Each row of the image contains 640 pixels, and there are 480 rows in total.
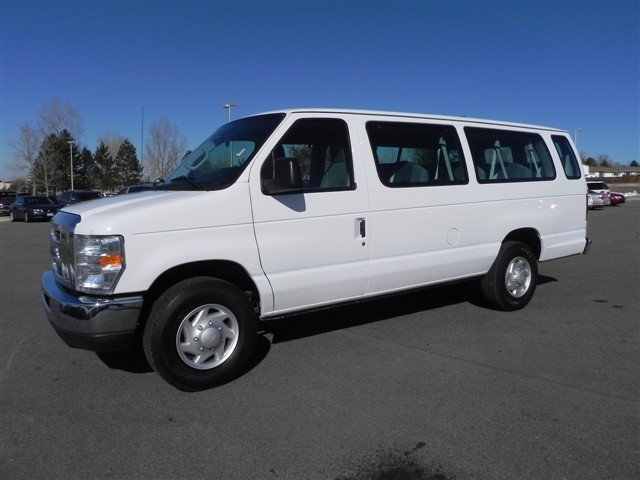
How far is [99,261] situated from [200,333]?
2.96 ft

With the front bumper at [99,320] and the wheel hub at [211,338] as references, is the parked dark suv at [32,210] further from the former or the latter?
the wheel hub at [211,338]

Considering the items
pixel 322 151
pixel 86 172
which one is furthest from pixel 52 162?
pixel 322 151

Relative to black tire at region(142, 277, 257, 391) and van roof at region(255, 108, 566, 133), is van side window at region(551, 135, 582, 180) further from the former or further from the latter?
→ black tire at region(142, 277, 257, 391)

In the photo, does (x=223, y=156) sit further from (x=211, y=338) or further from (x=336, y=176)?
(x=211, y=338)

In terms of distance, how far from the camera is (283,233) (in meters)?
4.13

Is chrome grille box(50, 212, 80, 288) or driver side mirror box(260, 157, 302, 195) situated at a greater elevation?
driver side mirror box(260, 157, 302, 195)

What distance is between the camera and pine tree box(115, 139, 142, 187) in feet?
246

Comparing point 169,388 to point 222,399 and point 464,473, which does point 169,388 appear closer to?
point 222,399

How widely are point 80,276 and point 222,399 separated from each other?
1.35m

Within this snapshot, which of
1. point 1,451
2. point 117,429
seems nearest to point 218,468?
point 117,429

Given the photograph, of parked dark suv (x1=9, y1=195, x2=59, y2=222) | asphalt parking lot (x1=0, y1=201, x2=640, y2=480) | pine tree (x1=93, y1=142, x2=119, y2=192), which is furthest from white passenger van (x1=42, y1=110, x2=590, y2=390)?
pine tree (x1=93, y1=142, x2=119, y2=192)

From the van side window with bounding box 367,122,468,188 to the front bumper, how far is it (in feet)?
A: 8.03

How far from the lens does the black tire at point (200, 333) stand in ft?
12.1

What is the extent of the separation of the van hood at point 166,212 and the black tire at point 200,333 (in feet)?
1.56
